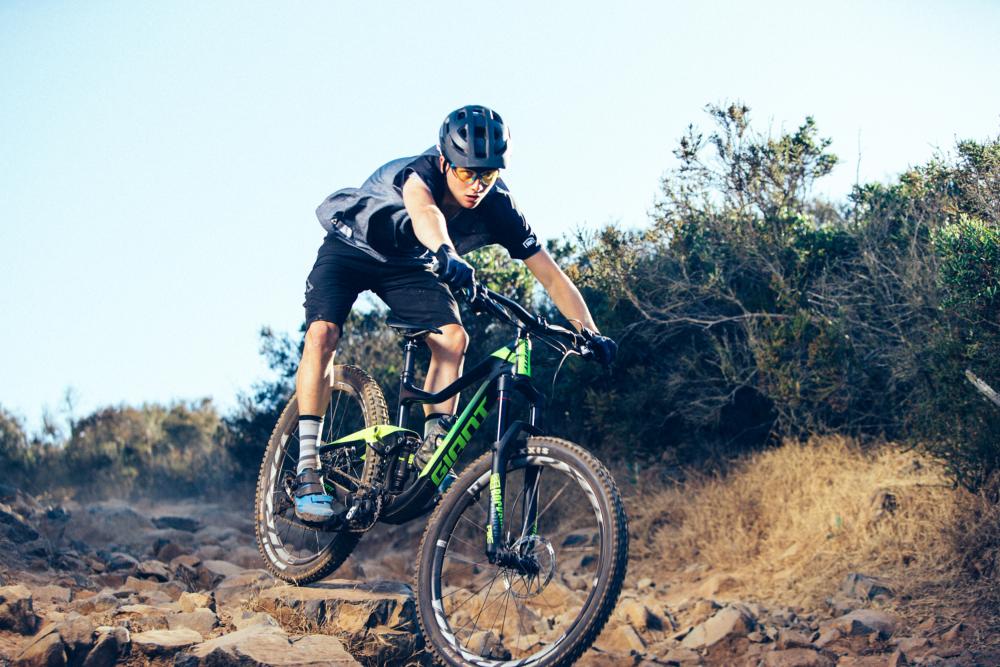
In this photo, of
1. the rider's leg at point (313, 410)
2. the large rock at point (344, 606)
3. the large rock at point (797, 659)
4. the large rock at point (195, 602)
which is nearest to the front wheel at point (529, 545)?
the large rock at point (344, 606)

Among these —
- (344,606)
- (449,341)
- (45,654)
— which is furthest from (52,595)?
(449,341)

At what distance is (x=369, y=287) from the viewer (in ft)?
18.4

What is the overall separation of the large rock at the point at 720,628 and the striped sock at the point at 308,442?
3702mm

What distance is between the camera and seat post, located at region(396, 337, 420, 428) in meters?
5.25

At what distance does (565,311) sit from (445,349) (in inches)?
26.0

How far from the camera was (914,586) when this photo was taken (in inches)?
325

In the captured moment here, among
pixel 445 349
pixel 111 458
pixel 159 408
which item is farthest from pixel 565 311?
pixel 159 408

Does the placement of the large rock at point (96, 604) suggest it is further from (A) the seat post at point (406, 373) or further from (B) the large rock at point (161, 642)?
(A) the seat post at point (406, 373)

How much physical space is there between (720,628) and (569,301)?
3.85 metres

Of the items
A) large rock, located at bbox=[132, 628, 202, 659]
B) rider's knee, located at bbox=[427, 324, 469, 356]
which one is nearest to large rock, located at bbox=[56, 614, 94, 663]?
large rock, located at bbox=[132, 628, 202, 659]

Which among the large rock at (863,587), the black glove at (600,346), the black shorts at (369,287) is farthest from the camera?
the large rock at (863,587)

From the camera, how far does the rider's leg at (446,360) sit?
5.23m

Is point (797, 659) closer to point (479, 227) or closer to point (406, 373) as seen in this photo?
point (406, 373)

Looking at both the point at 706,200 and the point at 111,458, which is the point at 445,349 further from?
the point at 111,458
